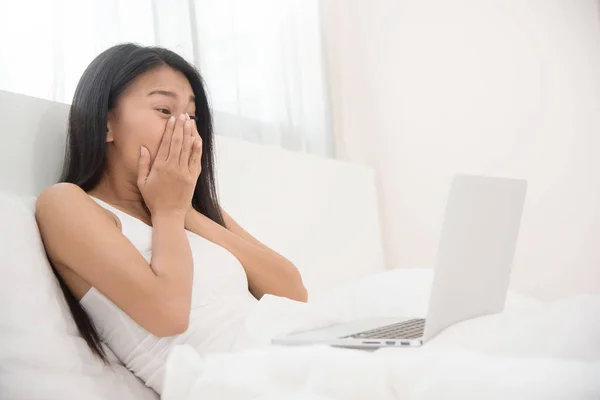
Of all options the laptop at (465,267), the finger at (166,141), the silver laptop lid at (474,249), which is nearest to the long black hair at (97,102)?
the finger at (166,141)

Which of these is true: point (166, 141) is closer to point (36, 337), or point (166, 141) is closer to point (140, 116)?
point (140, 116)

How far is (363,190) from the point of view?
8.82 feet

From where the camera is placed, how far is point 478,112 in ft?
8.66

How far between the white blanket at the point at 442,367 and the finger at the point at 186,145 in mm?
573

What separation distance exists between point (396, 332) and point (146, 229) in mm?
484

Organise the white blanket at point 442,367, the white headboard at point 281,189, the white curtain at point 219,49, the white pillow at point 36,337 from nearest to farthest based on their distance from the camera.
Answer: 1. the white blanket at point 442,367
2. the white pillow at point 36,337
3. the white headboard at point 281,189
4. the white curtain at point 219,49

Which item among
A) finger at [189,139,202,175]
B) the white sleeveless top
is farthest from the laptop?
finger at [189,139,202,175]

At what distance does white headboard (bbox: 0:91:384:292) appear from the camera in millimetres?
1183

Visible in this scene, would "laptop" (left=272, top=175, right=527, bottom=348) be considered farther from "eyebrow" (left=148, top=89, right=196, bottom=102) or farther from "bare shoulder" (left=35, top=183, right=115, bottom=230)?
"eyebrow" (left=148, top=89, right=196, bottom=102)

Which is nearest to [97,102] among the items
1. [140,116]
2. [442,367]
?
[140,116]

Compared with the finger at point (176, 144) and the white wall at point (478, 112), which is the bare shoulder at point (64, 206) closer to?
the finger at point (176, 144)

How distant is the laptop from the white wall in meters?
1.53

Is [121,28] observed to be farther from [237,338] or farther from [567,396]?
[567,396]

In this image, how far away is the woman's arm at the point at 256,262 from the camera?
135 centimetres
